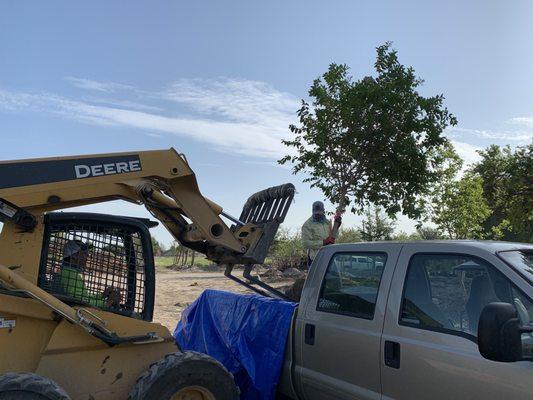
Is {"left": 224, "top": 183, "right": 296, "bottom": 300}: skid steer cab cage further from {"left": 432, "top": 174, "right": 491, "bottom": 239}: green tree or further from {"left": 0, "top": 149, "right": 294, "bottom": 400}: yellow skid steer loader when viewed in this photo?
{"left": 432, "top": 174, "right": 491, "bottom": 239}: green tree

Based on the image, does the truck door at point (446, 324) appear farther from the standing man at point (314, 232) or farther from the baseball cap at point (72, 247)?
the standing man at point (314, 232)

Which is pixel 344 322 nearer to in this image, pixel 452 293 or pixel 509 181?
pixel 452 293

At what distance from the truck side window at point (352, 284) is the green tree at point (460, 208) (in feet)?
50.5

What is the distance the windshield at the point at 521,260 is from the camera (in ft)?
9.83

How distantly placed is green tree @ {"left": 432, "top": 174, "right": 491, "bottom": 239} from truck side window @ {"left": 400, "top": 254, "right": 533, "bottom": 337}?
15941mm

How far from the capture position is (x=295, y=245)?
2717cm

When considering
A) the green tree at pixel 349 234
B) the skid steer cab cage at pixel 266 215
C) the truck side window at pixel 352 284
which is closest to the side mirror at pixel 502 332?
the truck side window at pixel 352 284

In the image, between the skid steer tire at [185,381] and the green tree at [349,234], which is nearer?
the skid steer tire at [185,381]

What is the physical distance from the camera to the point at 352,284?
13.4ft

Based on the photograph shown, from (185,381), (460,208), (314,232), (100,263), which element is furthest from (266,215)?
(460,208)

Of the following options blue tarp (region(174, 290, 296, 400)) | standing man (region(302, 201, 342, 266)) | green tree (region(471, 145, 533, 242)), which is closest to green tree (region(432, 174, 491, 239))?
green tree (region(471, 145, 533, 242))

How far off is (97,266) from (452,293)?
8.78 ft

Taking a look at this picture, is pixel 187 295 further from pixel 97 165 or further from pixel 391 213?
pixel 97 165

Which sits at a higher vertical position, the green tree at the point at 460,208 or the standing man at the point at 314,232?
the green tree at the point at 460,208
